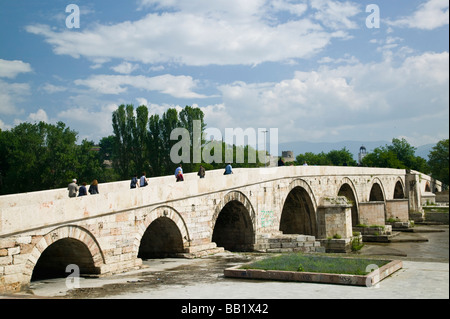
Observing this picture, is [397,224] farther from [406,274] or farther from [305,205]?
A: [406,274]

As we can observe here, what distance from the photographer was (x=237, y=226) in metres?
14.5

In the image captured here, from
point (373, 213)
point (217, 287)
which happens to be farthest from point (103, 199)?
point (373, 213)

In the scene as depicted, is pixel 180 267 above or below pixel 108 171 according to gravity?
below

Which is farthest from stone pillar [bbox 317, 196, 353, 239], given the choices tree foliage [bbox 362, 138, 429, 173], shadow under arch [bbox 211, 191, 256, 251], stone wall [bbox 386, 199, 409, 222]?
tree foliage [bbox 362, 138, 429, 173]

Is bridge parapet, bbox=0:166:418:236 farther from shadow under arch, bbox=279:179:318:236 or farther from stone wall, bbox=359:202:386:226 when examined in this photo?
stone wall, bbox=359:202:386:226

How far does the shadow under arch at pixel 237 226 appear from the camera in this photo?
14.3 meters

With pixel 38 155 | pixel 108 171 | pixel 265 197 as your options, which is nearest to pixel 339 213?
pixel 265 197

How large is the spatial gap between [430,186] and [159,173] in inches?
1541

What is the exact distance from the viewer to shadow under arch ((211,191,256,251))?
14.3 metres

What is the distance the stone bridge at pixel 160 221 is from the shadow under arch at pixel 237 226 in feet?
0.11

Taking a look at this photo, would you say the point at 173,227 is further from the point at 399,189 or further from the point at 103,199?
the point at 399,189

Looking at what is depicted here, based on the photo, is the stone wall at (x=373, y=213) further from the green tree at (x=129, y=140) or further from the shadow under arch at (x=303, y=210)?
the green tree at (x=129, y=140)

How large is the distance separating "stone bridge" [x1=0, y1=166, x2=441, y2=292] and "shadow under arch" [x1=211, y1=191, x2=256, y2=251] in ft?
0.11

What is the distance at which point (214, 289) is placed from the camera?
7043 millimetres
